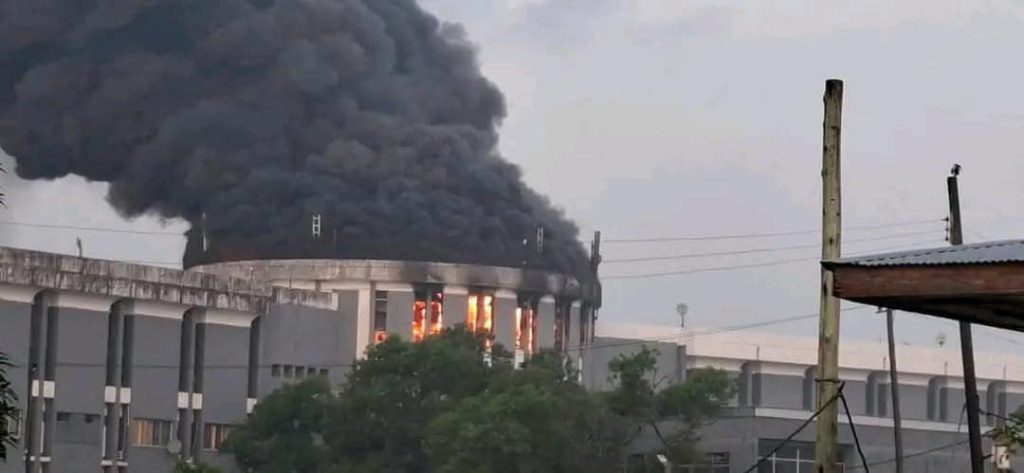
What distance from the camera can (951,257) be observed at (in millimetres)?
12258

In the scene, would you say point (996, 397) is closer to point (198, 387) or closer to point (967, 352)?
point (198, 387)

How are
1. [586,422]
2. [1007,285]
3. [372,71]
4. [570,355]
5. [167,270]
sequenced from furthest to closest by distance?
[372,71] → [570,355] → [167,270] → [586,422] → [1007,285]

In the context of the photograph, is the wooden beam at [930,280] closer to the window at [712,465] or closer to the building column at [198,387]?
the window at [712,465]

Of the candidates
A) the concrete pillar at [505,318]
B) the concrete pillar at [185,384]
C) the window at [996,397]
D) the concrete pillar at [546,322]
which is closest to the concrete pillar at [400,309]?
the concrete pillar at [505,318]

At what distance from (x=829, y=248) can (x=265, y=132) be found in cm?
9346

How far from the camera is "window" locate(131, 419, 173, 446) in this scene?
81.8 m

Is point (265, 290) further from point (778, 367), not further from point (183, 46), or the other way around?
point (778, 367)

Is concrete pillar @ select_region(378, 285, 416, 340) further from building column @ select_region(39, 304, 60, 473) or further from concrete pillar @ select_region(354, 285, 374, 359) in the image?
building column @ select_region(39, 304, 60, 473)

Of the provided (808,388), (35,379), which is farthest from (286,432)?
(808,388)

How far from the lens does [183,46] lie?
11112cm

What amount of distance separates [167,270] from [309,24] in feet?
95.6

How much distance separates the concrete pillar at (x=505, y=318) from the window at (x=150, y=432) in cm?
2081

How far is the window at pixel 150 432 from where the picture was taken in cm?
8175

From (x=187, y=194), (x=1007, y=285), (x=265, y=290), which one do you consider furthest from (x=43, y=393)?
(x=1007, y=285)
